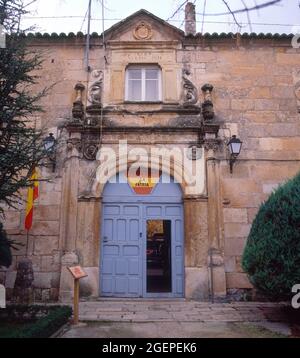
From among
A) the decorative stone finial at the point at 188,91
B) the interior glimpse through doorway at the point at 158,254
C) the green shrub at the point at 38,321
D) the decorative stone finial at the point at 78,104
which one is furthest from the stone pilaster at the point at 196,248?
the decorative stone finial at the point at 78,104

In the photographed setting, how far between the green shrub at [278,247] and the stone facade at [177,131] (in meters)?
1.84

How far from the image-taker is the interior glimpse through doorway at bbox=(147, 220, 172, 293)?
7.69 meters

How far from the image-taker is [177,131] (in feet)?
25.1

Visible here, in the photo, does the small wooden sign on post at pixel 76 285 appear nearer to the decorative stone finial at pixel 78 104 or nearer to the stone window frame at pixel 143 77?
the decorative stone finial at pixel 78 104

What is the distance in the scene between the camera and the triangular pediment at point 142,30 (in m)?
8.35

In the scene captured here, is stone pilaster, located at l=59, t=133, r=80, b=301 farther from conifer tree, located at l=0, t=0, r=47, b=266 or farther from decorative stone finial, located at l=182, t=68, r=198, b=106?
decorative stone finial, located at l=182, t=68, r=198, b=106

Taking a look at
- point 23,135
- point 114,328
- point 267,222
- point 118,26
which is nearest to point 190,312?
point 114,328

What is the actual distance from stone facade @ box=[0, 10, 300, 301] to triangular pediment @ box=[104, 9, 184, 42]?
3 cm

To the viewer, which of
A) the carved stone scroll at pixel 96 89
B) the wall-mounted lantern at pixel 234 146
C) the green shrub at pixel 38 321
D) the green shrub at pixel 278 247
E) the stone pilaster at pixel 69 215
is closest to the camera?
the green shrub at pixel 38 321

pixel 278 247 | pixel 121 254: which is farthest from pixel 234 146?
pixel 121 254

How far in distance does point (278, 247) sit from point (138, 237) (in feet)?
10.5

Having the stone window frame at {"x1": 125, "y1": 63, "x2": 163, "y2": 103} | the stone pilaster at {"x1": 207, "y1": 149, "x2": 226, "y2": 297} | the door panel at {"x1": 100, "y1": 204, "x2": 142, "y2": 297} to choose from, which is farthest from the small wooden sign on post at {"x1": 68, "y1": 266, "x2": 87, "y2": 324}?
the stone window frame at {"x1": 125, "y1": 63, "x2": 163, "y2": 103}

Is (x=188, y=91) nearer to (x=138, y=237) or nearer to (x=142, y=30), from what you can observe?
(x=142, y=30)

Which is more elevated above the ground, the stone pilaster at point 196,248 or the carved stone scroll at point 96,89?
the carved stone scroll at point 96,89
